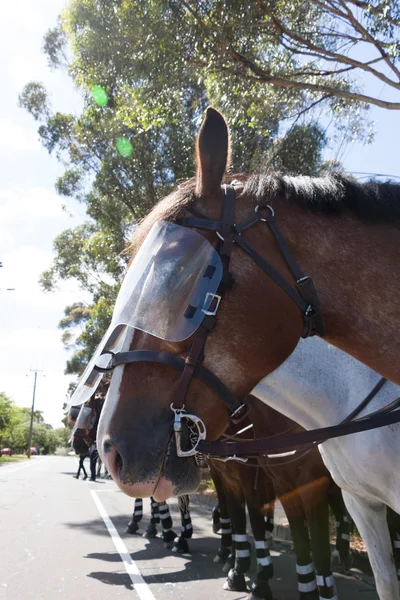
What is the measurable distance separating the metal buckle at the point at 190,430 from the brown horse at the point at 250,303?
2cm

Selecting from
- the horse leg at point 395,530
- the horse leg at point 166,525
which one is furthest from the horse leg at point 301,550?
the horse leg at point 166,525

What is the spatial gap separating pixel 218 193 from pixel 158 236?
10.4 inches

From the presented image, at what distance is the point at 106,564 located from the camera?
6953 mm

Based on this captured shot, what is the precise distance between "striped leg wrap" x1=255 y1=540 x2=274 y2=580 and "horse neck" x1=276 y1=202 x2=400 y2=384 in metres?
4.06

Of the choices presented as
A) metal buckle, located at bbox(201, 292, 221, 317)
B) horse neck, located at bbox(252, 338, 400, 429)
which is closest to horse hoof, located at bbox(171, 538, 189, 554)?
horse neck, located at bbox(252, 338, 400, 429)

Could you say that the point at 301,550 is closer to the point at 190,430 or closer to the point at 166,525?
the point at 190,430

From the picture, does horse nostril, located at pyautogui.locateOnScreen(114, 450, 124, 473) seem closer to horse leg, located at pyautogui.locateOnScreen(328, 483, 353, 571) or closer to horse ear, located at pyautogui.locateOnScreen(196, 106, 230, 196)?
horse ear, located at pyautogui.locateOnScreen(196, 106, 230, 196)

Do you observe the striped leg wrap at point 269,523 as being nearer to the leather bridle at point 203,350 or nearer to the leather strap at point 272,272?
the leather bridle at point 203,350

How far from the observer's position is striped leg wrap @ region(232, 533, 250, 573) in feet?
18.9

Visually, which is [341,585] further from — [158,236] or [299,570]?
[158,236]

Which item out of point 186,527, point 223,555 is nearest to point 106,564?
point 186,527

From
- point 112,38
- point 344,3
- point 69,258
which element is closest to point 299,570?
point 344,3

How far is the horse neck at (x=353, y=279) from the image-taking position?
6.23 ft

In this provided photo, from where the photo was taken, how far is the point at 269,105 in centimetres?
1008
